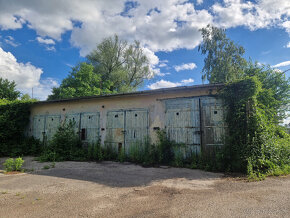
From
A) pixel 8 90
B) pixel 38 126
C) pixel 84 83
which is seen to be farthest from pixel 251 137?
pixel 8 90

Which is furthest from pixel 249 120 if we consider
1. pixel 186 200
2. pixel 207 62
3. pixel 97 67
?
pixel 97 67

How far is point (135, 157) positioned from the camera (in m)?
7.07

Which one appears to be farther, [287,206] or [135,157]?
[135,157]

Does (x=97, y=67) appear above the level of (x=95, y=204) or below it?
above

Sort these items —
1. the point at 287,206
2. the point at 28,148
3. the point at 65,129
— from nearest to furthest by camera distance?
the point at 287,206 < the point at 65,129 < the point at 28,148

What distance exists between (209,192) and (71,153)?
21.1 feet

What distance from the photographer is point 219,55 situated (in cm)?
1703

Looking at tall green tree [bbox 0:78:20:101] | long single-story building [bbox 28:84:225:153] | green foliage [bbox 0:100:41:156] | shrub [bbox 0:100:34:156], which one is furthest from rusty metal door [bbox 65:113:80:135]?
tall green tree [bbox 0:78:20:101]

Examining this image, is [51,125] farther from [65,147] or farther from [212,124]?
[212,124]

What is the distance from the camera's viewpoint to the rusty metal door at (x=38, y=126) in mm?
10016

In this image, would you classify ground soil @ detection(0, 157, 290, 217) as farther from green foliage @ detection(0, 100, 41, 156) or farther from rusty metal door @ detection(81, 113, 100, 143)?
green foliage @ detection(0, 100, 41, 156)

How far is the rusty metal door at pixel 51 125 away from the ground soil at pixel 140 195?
474 cm

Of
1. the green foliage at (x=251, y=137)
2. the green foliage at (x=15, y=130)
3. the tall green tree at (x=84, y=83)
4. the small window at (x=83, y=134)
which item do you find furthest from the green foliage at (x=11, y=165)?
the tall green tree at (x=84, y=83)

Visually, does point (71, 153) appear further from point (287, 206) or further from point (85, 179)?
point (287, 206)
